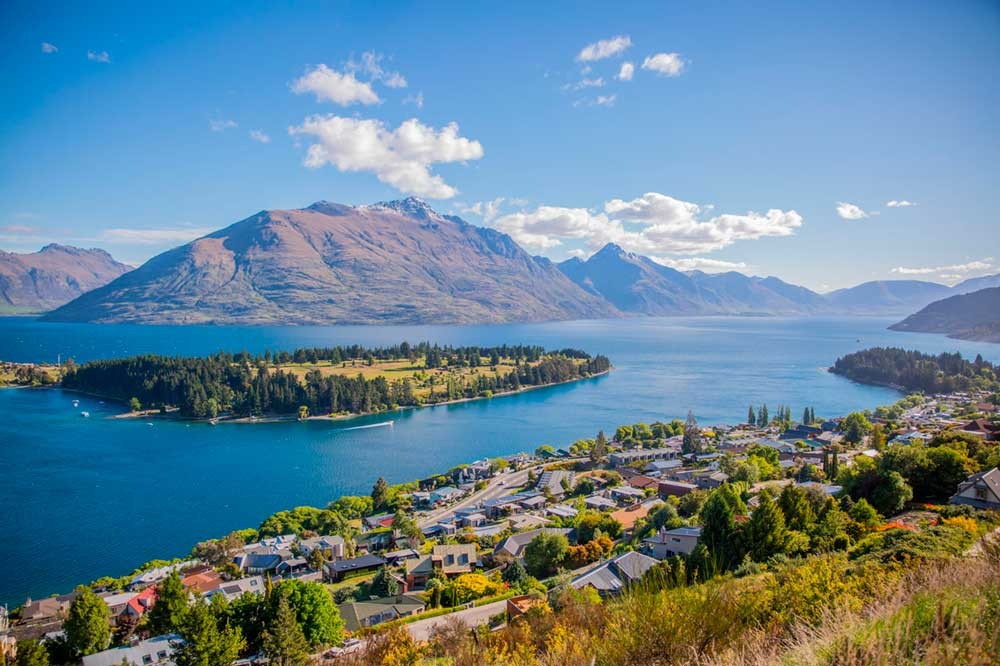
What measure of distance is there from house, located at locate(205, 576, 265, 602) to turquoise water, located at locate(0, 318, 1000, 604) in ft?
17.1

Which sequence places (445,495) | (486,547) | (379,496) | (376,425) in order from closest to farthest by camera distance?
(486,547)
(379,496)
(445,495)
(376,425)

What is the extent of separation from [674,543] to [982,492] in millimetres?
5864

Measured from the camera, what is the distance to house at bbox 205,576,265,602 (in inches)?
487

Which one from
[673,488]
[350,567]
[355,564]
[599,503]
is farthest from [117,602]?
[673,488]

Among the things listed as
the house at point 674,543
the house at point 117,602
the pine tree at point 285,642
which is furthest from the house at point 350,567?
the house at point 674,543

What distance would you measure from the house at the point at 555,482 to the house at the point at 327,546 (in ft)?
27.9

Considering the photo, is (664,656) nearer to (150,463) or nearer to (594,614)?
(594,614)

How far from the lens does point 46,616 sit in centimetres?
1181

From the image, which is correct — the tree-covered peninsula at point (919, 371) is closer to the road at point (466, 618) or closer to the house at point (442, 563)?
the house at point (442, 563)

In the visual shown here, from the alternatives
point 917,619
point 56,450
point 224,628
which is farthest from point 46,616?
point 56,450

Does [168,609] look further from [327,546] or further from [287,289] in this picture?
[287,289]

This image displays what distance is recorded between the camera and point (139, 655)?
9117 millimetres

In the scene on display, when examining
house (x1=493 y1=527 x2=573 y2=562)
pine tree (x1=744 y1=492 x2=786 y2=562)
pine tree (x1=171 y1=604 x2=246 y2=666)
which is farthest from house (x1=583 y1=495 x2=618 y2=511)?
pine tree (x1=171 y1=604 x2=246 y2=666)

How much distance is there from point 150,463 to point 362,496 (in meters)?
12.6
